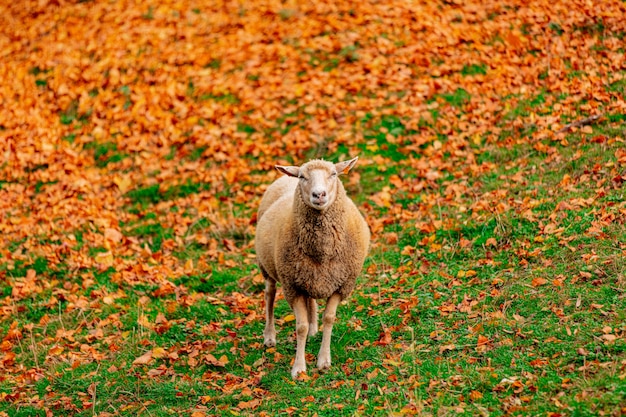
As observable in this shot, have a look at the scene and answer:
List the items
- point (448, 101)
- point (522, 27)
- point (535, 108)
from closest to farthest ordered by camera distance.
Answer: point (535, 108)
point (448, 101)
point (522, 27)

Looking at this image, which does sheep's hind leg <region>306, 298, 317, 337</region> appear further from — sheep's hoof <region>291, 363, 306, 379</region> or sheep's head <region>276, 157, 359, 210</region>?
sheep's head <region>276, 157, 359, 210</region>

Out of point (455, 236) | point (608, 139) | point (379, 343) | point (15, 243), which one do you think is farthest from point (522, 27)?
point (15, 243)

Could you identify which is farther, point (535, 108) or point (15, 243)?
point (535, 108)

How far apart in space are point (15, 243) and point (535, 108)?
8.88 meters

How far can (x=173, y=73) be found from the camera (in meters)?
15.2

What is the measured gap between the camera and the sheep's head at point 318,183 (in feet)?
22.4

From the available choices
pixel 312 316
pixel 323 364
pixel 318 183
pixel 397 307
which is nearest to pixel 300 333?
pixel 323 364

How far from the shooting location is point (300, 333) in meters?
7.29

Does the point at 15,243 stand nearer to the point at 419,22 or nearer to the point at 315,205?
the point at 315,205

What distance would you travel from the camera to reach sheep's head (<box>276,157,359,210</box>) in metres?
6.82

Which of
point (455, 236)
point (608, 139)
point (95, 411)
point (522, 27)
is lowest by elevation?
point (95, 411)

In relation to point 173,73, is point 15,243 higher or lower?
lower

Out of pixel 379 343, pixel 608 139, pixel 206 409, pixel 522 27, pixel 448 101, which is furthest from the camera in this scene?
pixel 522 27

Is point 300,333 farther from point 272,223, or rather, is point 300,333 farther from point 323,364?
point 272,223
